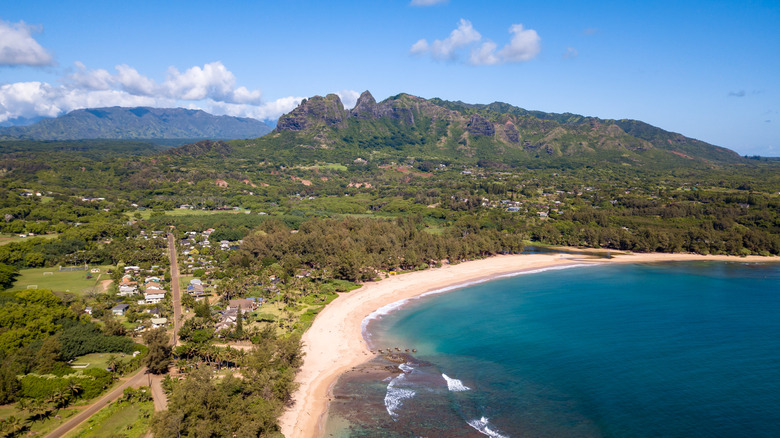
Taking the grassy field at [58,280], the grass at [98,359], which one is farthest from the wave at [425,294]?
the grassy field at [58,280]

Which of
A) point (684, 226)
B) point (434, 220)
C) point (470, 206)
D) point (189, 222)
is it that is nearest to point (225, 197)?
point (189, 222)

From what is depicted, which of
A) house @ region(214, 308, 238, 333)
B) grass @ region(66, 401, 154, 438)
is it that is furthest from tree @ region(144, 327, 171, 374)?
house @ region(214, 308, 238, 333)

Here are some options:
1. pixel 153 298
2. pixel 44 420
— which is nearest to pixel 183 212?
pixel 153 298

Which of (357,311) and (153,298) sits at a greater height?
(153,298)

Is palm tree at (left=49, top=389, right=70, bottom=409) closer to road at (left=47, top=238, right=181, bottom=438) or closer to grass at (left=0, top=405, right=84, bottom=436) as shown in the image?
grass at (left=0, top=405, right=84, bottom=436)

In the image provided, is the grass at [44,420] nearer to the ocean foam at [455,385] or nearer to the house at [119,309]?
the house at [119,309]

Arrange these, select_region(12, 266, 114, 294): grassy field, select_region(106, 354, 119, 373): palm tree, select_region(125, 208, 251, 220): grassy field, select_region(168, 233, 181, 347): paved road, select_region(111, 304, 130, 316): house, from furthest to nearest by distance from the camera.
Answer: select_region(125, 208, 251, 220): grassy field < select_region(12, 266, 114, 294): grassy field < select_region(111, 304, 130, 316): house < select_region(168, 233, 181, 347): paved road < select_region(106, 354, 119, 373): palm tree

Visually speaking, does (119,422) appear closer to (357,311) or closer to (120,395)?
(120,395)

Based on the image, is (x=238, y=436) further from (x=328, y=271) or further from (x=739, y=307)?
(x=739, y=307)
